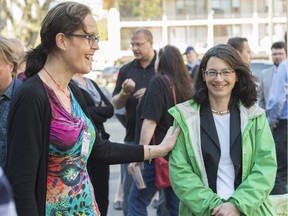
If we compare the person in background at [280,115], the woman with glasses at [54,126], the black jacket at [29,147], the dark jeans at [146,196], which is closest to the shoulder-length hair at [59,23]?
the woman with glasses at [54,126]

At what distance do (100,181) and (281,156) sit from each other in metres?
2.54

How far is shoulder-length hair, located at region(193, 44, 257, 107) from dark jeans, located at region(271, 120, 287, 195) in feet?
10.5

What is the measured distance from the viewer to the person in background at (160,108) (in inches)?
196

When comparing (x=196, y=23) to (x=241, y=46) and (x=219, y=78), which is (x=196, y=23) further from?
(x=219, y=78)

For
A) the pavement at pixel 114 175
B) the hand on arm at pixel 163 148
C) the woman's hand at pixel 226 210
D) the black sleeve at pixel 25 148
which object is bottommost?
the pavement at pixel 114 175

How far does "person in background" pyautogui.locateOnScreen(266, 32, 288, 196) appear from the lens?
6.74 m

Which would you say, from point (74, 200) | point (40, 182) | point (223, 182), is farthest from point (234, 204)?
point (40, 182)

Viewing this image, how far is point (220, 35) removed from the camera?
205 ft

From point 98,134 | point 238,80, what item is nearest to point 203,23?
point 238,80

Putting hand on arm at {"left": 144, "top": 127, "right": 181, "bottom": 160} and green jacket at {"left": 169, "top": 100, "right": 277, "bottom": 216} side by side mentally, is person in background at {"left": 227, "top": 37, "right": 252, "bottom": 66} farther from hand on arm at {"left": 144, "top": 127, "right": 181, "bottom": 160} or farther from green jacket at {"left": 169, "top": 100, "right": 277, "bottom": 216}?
hand on arm at {"left": 144, "top": 127, "right": 181, "bottom": 160}

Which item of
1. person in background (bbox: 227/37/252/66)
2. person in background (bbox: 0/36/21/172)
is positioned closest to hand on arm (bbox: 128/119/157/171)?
person in background (bbox: 227/37/252/66)

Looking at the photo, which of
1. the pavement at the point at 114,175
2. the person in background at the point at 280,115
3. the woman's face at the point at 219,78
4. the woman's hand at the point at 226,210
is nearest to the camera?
the woman's hand at the point at 226,210

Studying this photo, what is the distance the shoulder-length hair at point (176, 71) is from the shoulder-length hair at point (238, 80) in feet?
4.43

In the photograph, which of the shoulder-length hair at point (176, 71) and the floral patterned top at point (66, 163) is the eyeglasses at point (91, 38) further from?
the shoulder-length hair at point (176, 71)
